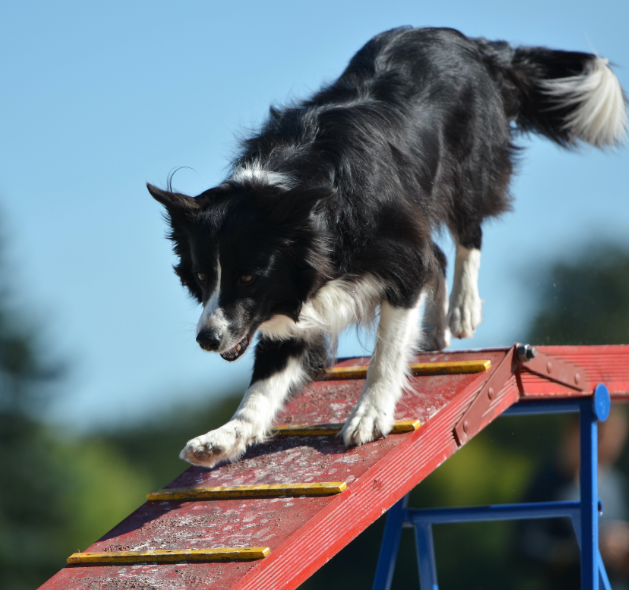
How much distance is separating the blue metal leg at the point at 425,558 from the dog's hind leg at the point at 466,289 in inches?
42.8

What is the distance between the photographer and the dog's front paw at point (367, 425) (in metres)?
3.38

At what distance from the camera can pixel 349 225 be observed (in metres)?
3.50

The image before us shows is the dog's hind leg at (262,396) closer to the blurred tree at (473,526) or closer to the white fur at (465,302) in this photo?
the white fur at (465,302)

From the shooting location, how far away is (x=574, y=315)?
2708cm

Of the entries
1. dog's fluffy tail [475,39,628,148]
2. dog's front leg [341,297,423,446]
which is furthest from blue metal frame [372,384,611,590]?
dog's fluffy tail [475,39,628,148]

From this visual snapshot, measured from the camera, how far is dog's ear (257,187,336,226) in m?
3.31

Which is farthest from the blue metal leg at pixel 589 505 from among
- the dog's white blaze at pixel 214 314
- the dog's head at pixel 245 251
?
the dog's white blaze at pixel 214 314

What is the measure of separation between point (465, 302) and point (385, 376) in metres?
1.17

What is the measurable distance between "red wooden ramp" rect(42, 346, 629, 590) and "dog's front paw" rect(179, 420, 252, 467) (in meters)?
0.10

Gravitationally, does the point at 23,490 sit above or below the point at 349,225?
above

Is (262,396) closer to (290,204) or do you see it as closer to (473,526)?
(290,204)

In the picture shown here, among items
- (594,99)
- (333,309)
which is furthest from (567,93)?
(333,309)

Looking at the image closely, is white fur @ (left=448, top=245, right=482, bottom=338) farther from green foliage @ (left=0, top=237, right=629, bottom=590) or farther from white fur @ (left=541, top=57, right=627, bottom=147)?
green foliage @ (left=0, top=237, right=629, bottom=590)

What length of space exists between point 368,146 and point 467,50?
54.7 inches
